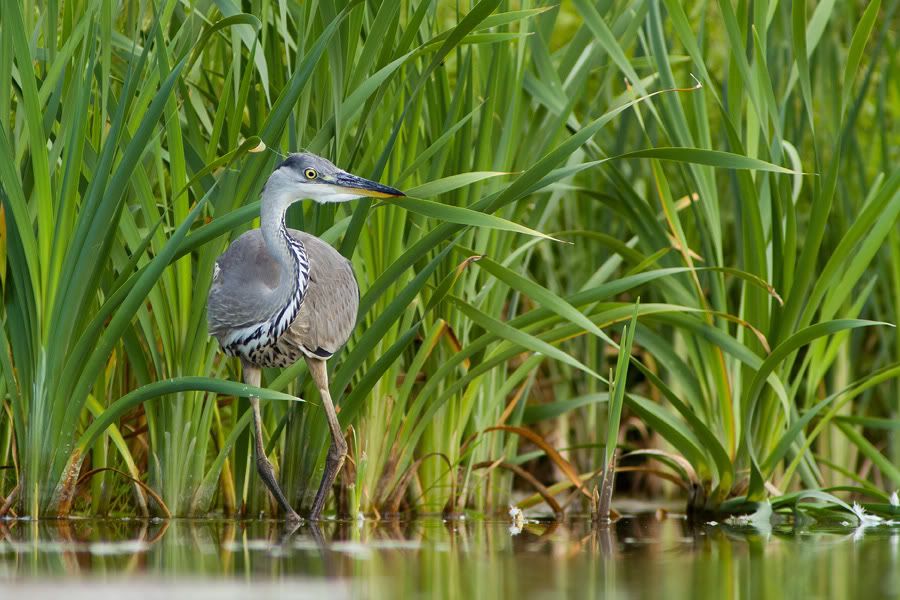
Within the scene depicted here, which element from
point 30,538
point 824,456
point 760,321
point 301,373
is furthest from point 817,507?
point 30,538

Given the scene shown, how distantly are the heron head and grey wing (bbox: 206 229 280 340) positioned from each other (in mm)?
294

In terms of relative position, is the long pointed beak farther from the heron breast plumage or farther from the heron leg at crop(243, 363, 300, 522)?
the heron leg at crop(243, 363, 300, 522)

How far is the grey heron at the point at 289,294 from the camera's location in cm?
375

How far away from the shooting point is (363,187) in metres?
3.71

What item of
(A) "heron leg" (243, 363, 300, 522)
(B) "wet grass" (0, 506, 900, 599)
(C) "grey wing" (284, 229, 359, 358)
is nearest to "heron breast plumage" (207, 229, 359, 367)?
(C) "grey wing" (284, 229, 359, 358)

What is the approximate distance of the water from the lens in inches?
91.2

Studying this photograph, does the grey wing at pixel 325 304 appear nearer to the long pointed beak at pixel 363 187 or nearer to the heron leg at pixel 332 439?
the heron leg at pixel 332 439

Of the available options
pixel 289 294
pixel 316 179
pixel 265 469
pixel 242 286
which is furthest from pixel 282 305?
pixel 265 469

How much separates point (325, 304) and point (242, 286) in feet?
0.89

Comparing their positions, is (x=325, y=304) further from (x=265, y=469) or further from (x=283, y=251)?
(x=265, y=469)

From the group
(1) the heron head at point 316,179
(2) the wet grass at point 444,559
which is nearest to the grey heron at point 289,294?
(1) the heron head at point 316,179

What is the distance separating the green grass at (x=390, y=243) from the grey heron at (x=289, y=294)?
3.3 inches

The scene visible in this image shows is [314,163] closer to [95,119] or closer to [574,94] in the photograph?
[95,119]

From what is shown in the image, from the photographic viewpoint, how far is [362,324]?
14.1 ft
